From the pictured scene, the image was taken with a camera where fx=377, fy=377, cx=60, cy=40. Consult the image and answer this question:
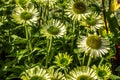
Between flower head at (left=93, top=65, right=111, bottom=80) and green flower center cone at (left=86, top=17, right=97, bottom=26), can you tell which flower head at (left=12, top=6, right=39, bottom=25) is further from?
flower head at (left=93, top=65, right=111, bottom=80)

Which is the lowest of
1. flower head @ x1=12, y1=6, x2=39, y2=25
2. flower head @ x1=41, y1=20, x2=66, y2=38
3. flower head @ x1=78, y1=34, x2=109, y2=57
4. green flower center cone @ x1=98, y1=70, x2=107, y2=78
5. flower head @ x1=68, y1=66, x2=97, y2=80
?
green flower center cone @ x1=98, y1=70, x2=107, y2=78

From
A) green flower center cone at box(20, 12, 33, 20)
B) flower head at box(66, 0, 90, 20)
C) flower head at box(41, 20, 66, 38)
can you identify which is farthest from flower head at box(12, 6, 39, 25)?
flower head at box(66, 0, 90, 20)

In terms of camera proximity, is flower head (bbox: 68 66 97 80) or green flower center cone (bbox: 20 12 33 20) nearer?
flower head (bbox: 68 66 97 80)

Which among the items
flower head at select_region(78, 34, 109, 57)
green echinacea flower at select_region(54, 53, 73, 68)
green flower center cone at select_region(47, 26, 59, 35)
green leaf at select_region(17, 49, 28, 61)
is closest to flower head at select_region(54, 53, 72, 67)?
green echinacea flower at select_region(54, 53, 73, 68)

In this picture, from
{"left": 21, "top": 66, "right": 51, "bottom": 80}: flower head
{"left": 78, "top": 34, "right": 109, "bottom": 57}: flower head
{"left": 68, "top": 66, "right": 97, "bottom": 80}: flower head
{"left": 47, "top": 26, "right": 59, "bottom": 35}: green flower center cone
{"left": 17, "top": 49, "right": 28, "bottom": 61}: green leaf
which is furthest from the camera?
{"left": 17, "top": 49, "right": 28, "bottom": 61}: green leaf

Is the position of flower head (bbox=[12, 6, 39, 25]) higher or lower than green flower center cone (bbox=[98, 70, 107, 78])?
higher

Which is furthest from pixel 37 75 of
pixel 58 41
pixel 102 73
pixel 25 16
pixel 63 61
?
pixel 58 41

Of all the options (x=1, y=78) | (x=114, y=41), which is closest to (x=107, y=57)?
(x=114, y=41)

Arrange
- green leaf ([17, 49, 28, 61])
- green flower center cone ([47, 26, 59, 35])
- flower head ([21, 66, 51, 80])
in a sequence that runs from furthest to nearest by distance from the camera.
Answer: green leaf ([17, 49, 28, 61])
green flower center cone ([47, 26, 59, 35])
flower head ([21, 66, 51, 80])
